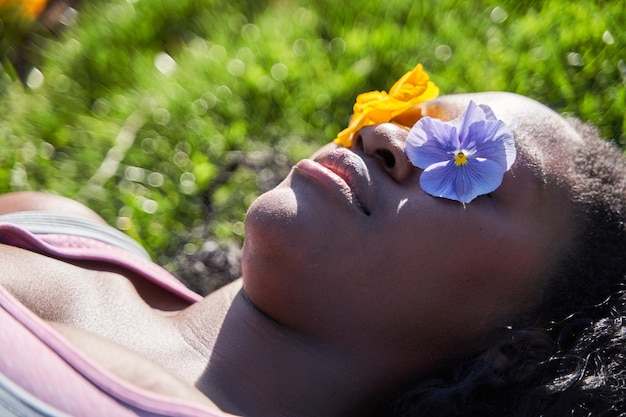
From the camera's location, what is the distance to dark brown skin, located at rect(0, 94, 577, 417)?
2.09 m

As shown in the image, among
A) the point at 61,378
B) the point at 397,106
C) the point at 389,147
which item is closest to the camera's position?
the point at 61,378

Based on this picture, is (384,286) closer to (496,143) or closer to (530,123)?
(496,143)

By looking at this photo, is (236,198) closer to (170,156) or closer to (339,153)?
(170,156)

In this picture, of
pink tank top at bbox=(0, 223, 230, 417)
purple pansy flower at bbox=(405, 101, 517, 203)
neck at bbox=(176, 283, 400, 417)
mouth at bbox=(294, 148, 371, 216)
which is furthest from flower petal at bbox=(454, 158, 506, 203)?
pink tank top at bbox=(0, 223, 230, 417)

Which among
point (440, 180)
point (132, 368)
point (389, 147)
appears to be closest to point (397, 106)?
point (389, 147)

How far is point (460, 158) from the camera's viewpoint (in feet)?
6.99

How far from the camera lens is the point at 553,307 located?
2193 mm

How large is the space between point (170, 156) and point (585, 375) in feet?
6.80

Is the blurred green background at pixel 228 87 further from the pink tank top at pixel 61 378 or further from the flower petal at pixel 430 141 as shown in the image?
the pink tank top at pixel 61 378

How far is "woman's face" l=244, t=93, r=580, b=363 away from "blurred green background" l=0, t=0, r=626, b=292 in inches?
41.2

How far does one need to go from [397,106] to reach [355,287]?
0.57 m

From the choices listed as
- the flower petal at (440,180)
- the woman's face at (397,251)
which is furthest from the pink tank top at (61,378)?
the flower petal at (440,180)

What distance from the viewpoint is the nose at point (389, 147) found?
215 cm

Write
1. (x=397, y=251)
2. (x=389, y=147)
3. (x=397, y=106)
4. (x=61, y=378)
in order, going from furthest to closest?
1. (x=397, y=106)
2. (x=389, y=147)
3. (x=397, y=251)
4. (x=61, y=378)
